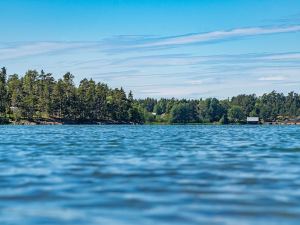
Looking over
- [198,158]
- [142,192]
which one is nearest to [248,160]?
[198,158]

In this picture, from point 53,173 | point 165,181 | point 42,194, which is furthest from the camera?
point 53,173

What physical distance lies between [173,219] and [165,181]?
7540 mm

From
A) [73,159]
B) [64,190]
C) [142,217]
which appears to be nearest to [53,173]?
[64,190]

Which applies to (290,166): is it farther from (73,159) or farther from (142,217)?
(142,217)

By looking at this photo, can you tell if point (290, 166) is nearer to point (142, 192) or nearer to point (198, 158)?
point (198, 158)

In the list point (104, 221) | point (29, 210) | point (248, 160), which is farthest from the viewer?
point (248, 160)

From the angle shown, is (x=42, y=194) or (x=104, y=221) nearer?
(x=104, y=221)

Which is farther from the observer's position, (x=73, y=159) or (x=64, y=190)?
(x=73, y=159)

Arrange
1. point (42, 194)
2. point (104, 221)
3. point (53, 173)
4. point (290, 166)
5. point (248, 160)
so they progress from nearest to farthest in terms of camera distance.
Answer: point (104, 221) < point (42, 194) < point (53, 173) < point (290, 166) < point (248, 160)

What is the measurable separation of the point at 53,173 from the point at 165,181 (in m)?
5.76

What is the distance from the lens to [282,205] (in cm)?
1764

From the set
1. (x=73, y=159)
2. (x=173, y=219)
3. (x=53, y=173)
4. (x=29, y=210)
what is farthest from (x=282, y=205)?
(x=73, y=159)

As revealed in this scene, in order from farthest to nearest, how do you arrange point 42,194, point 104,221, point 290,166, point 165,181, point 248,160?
point 248,160
point 290,166
point 165,181
point 42,194
point 104,221

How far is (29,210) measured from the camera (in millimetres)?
16969
